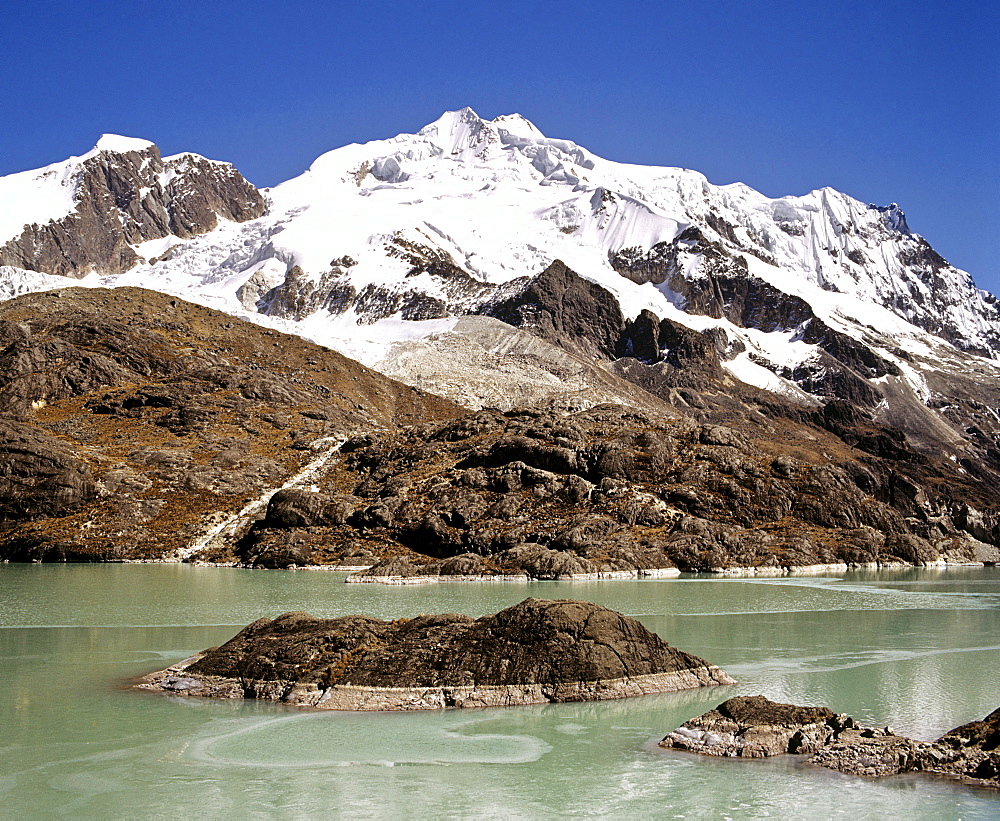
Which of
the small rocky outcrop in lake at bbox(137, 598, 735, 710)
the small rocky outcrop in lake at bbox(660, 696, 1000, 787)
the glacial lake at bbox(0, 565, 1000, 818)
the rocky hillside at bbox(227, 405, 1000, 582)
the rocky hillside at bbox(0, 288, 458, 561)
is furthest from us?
the rocky hillside at bbox(0, 288, 458, 561)

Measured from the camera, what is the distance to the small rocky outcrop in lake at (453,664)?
84.5 feet

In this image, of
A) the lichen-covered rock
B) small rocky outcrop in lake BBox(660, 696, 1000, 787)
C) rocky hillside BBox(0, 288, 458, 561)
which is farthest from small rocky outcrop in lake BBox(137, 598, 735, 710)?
rocky hillside BBox(0, 288, 458, 561)

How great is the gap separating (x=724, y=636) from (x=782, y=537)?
146ft

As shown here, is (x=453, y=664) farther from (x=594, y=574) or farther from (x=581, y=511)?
(x=581, y=511)

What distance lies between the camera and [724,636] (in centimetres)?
4012

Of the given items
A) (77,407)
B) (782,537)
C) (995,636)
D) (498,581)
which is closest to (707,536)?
(782,537)

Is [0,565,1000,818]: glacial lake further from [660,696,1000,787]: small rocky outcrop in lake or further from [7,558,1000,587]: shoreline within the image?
[7,558,1000,587]: shoreline

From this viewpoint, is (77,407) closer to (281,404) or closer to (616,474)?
(281,404)

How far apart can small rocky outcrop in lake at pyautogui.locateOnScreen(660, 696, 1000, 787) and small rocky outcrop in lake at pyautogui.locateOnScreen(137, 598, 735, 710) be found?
4.53 meters

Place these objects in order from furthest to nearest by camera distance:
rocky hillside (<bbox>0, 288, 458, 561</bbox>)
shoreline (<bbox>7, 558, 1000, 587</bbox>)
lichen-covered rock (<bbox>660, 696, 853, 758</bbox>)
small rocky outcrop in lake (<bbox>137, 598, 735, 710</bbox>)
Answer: rocky hillside (<bbox>0, 288, 458, 561</bbox>) → shoreline (<bbox>7, 558, 1000, 587</bbox>) → small rocky outcrop in lake (<bbox>137, 598, 735, 710</bbox>) → lichen-covered rock (<bbox>660, 696, 853, 758</bbox>)

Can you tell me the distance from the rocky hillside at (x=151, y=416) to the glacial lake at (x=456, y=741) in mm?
43965

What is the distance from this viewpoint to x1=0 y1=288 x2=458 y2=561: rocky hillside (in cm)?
8575

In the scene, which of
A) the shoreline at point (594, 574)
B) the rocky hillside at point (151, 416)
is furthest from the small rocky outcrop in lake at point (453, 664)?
the rocky hillside at point (151, 416)

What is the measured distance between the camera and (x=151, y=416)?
11512 centimetres
